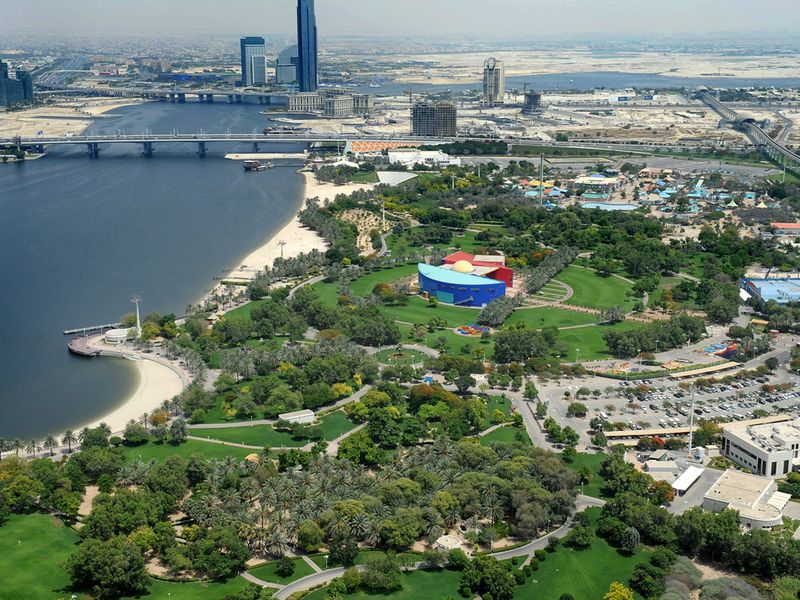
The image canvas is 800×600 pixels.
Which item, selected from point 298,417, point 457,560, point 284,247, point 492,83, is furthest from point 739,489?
point 492,83

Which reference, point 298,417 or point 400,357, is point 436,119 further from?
point 298,417

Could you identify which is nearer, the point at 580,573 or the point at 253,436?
the point at 580,573

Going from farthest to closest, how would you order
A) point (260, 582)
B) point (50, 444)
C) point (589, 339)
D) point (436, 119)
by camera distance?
point (436, 119)
point (589, 339)
point (50, 444)
point (260, 582)

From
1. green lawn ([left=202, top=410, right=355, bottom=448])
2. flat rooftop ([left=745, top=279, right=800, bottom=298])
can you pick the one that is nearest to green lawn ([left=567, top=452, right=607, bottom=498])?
green lawn ([left=202, top=410, right=355, bottom=448])

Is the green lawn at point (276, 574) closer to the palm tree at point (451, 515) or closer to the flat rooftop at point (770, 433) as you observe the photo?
the palm tree at point (451, 515)

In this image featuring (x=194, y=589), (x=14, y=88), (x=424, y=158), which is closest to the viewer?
(x=194, y=589)

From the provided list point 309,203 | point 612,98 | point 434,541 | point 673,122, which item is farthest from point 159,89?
point 434,541

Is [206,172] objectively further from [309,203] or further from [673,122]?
[673,122]

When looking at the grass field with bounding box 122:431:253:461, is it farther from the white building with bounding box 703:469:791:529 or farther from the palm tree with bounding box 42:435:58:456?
the white building with bounding box 703:469:791:529
